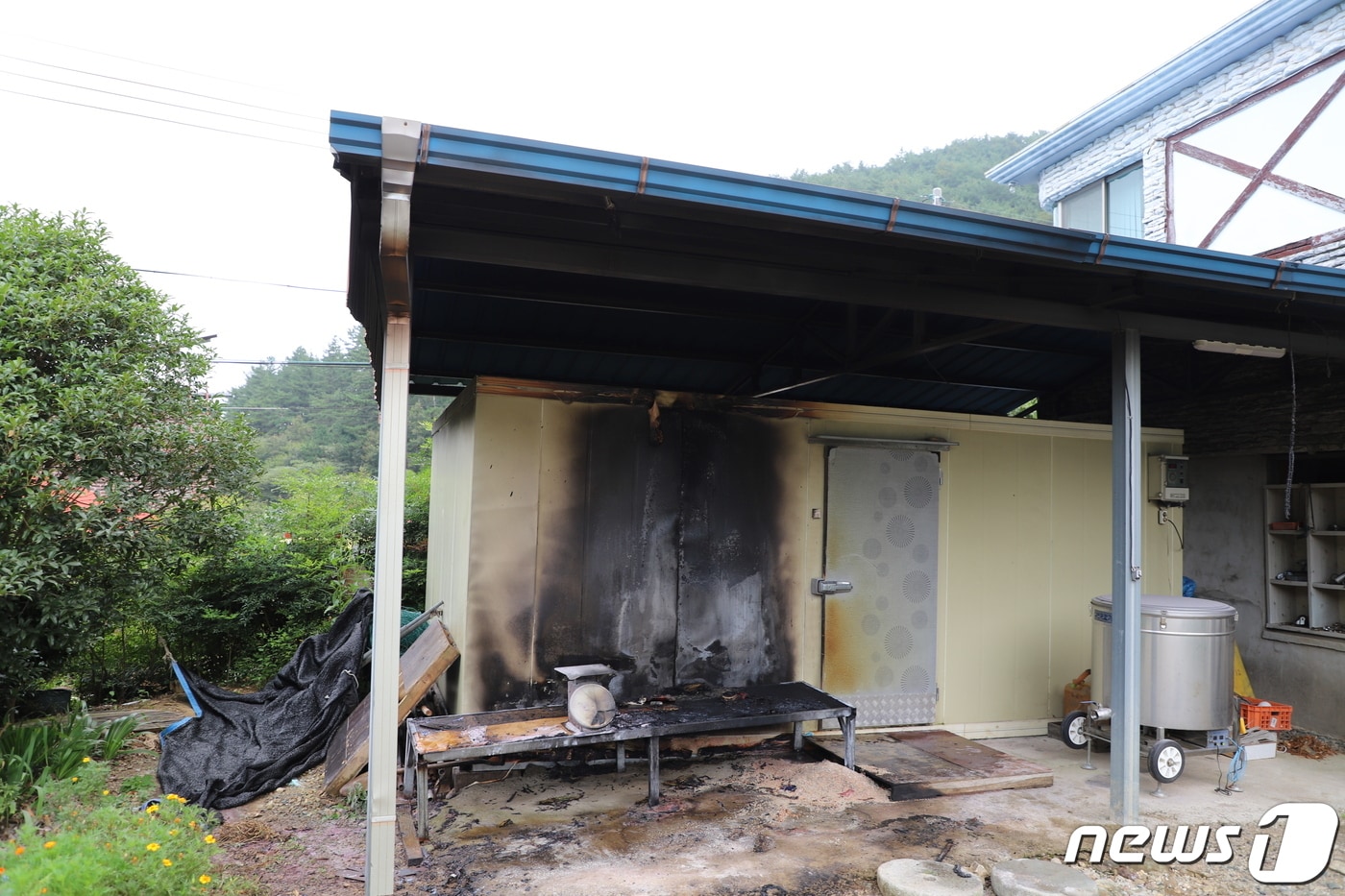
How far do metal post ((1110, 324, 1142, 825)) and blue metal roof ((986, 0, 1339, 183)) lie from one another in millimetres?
5636

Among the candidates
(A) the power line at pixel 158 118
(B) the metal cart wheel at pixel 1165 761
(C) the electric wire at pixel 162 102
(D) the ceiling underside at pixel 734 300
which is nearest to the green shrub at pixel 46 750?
(D) the ceiling underside at pixel 734 300

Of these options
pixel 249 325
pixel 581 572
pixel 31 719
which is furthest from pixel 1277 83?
pixel 249 325

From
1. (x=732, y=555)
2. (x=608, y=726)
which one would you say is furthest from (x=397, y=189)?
(x=732, y=555)

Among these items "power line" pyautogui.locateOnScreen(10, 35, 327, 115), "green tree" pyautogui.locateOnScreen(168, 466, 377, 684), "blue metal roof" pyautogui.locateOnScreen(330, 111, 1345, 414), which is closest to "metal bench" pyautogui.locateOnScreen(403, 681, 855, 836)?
"blue metal roof" pyautogui.locateOnScreen(330, 111, 1345, 414)

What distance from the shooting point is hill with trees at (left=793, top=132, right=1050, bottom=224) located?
2438cm

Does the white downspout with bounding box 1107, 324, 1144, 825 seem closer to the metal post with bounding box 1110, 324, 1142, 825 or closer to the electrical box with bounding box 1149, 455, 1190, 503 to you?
the metal post with bounding box 1110, 324, 1142, 825

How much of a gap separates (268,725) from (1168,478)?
7467mm

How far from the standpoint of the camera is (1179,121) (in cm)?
926

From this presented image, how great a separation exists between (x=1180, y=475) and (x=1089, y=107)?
220 inches

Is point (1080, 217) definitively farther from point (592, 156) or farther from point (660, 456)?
point (592, 156)

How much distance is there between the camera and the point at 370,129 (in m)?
2.79

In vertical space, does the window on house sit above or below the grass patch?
above

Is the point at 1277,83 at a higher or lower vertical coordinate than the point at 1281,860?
higher

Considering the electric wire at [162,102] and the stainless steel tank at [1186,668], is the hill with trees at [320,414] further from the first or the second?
the stainless steel tank at [1186,668]
